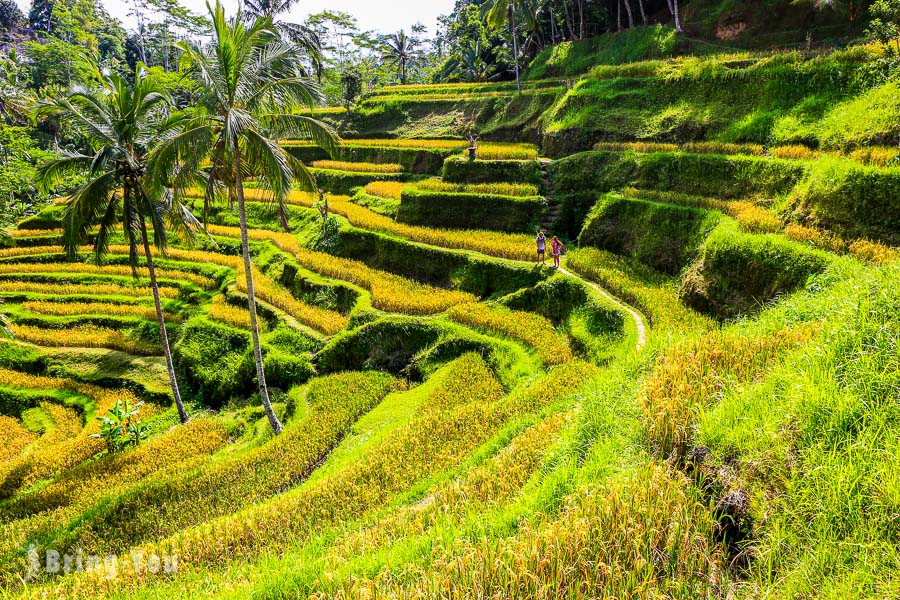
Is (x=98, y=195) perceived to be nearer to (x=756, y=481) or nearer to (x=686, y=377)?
(x=686, y=377)

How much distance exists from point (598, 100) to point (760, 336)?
65.6 ft

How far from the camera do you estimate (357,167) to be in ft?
106

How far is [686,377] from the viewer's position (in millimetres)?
5594

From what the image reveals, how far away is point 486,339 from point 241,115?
876 cm

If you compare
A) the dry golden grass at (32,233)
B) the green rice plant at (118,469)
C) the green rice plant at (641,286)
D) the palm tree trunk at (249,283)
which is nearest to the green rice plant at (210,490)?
the palm tree trunk at (249,283)

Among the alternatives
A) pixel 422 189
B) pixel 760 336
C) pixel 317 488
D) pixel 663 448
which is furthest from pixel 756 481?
pixel 422 189

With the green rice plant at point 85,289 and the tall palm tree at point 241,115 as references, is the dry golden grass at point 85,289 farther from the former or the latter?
the tall palm tree at point 241,115

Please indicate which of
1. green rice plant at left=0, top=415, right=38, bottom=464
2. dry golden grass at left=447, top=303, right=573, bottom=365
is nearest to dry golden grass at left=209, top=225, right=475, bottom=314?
dry golden grass at left=447, top=303, right=573, bottom=365

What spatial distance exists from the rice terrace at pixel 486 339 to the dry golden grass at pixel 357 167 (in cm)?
60

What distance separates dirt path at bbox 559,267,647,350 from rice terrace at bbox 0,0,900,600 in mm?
116

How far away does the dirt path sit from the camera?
1088 cm

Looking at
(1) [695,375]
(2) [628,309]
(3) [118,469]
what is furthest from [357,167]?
(1) [695,375]

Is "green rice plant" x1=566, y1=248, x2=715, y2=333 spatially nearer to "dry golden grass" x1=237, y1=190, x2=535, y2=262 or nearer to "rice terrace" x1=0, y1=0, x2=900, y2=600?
"rice terrace" x1=0, y1=0, x2=900, y2=600

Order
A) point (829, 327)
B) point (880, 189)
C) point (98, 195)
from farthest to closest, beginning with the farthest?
point (98, 195), point (880, 189), point (829, 327)
